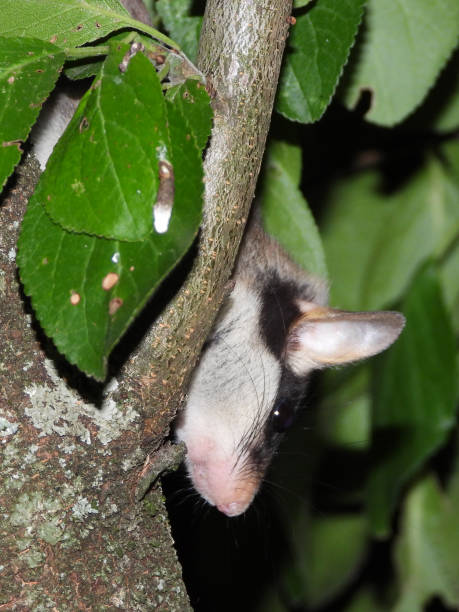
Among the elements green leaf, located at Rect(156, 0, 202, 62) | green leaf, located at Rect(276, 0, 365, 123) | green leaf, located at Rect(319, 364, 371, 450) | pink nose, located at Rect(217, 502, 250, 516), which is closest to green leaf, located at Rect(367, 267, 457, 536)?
green leaf, located at Rect(319, 364, 371, 450)

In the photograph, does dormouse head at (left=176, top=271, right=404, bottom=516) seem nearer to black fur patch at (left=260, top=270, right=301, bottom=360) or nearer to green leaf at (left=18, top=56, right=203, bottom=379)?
black fur patch at (left=260, top=270, right=301, bottom=360)

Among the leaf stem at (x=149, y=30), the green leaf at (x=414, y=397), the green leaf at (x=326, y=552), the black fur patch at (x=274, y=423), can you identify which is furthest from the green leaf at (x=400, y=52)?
the green leaf at (x=326, y=552)

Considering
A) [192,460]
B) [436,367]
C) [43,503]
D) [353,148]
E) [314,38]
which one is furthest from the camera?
[353,148]

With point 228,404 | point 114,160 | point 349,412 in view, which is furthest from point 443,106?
point 114,160

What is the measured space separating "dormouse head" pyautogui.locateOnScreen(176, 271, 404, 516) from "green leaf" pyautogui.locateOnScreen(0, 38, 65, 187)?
3.44ft

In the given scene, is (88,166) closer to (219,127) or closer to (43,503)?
(219,127)

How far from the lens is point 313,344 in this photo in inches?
89.1

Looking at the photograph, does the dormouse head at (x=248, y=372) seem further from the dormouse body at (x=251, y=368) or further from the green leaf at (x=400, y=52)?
the green leaf at (x=400, y=52)

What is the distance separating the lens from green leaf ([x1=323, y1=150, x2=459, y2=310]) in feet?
12.6

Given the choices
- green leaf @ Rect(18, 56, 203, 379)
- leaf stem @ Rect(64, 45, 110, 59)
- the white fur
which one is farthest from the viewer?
the white fur

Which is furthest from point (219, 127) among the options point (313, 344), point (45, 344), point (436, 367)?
point (436, 367)

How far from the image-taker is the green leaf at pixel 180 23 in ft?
6.49

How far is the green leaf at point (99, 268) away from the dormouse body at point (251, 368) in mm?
1033

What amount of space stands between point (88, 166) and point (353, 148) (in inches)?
111
